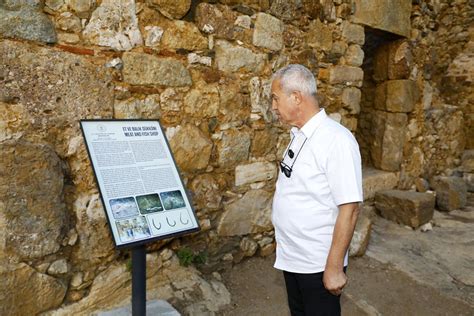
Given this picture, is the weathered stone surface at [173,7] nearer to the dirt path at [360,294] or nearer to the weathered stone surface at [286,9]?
the weathered stone surface at [286,9]

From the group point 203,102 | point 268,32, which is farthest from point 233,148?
point 268,32

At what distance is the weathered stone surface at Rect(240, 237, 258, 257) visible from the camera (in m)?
2.94

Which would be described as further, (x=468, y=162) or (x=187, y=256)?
(x=468, y=162)

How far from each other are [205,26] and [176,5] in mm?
245

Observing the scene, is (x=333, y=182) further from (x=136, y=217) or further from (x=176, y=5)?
(x=176, y=5)

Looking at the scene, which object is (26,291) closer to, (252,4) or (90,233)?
(90,233)

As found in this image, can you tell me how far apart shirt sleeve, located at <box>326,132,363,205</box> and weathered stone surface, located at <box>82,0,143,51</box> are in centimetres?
136

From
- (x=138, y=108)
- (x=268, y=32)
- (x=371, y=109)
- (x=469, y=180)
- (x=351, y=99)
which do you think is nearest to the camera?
(x=138, y=108)

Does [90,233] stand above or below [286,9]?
below

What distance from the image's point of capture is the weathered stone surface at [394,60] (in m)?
4.27

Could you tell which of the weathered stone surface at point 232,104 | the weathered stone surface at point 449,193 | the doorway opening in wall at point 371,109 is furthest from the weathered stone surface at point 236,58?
the weathered stone surface at point 449,193

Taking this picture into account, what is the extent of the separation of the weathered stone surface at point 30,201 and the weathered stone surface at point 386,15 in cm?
305

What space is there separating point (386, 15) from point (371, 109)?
46.9 inches

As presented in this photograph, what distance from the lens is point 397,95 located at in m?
4.37
